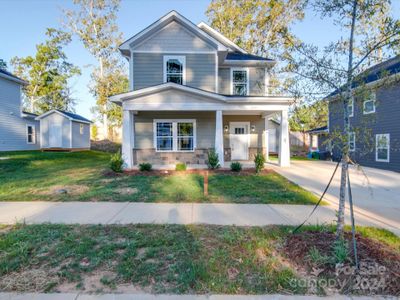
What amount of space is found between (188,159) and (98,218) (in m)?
8.52

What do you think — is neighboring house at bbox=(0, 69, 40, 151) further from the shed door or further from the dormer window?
the dormer window

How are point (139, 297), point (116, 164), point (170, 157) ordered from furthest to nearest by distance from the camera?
point (170, 157) < point (116, 164) < point (139, 297)

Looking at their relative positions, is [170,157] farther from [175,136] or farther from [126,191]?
[126,191]

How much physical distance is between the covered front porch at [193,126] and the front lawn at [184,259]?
24.1ft

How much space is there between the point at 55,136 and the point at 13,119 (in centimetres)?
414

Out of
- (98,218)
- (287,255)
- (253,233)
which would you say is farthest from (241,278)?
(98,218)

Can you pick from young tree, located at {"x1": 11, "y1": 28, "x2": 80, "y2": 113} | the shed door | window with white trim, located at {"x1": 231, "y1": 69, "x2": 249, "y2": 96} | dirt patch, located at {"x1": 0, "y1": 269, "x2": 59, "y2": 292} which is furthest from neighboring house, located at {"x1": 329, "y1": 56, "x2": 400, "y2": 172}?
young tree, located at {"x1": 11, "y1": 28, "x2": 80, "y2": 113}

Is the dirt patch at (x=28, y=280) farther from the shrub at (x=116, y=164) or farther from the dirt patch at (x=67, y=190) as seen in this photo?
the shrub at (x=116, y=164)

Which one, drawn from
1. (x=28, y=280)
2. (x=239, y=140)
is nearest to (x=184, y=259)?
(x=28, y=280)

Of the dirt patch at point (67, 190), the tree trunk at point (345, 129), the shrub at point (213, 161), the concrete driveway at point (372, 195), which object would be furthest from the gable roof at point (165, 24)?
the tree trunk at point (345, 129)

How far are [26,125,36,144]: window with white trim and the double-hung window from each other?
15.2 m

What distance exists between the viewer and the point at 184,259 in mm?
3043

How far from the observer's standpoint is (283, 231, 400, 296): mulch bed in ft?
8.35

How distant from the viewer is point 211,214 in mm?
4914
